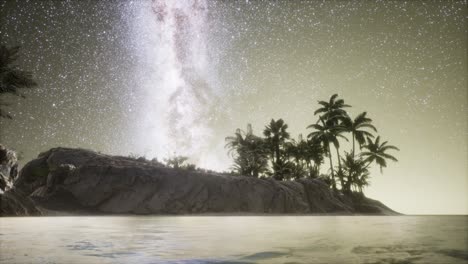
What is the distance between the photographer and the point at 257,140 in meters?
44.8

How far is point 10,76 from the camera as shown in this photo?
2044 centimetres

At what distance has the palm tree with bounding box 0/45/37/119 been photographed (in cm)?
2009

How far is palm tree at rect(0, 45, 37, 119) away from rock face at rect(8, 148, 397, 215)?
8.69 meters

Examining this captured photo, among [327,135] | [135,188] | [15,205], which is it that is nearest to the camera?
[15,205]

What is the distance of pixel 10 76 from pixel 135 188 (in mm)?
11719

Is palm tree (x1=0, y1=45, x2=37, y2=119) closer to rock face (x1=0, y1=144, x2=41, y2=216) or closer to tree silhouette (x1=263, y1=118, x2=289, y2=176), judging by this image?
rock face (x1=0, y1=144, x2=41, y2=216)

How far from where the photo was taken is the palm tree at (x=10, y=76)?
2009cm

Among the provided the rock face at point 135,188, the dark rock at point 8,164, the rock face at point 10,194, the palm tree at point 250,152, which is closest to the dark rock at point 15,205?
the rock face at point 10,194

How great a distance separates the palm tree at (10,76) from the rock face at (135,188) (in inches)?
342

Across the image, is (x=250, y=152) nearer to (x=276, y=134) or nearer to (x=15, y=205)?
(x=276, y=134)

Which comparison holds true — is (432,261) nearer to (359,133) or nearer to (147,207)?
(147,207)

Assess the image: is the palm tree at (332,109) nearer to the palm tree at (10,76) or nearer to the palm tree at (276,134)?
the palm tree at (276,134)

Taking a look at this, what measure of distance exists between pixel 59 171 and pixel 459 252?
95.2 ft

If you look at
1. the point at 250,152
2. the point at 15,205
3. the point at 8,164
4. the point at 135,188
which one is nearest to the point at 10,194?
the point at 15,205
